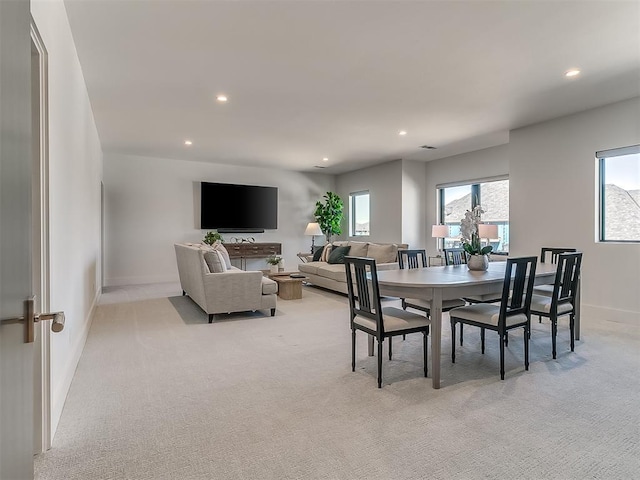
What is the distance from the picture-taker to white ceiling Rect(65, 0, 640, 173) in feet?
8.89

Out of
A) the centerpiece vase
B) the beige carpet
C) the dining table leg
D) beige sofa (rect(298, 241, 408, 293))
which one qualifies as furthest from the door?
beige sofa (rect(298, 241, 408, 293))

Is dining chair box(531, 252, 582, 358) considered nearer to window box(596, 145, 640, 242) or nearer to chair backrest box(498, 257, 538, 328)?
chair backrest box(498, 257, 538, 328)

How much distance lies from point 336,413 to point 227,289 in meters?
2.60

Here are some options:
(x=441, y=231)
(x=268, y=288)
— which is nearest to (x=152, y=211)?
(x=268, y=288)

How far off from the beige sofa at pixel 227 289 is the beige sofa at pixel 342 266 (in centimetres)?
162

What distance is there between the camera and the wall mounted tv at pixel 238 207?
27.0 ft

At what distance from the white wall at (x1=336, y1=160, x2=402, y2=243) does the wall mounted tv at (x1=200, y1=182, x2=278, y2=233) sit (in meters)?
2.18

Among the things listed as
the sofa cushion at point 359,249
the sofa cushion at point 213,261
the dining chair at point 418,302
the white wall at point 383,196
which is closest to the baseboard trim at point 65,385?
the sofa cushion at point 213,261

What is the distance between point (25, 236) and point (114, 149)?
713 centimetres

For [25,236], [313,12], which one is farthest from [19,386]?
[313,12]

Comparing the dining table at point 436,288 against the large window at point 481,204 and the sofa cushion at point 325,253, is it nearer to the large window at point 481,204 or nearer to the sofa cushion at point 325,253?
the large window at point 481,204

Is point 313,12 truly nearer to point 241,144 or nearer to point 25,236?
point 25,236

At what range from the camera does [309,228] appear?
28.9 ft

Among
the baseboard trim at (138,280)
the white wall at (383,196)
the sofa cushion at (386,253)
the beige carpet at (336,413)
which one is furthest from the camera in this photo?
the white wall at (383,196)
